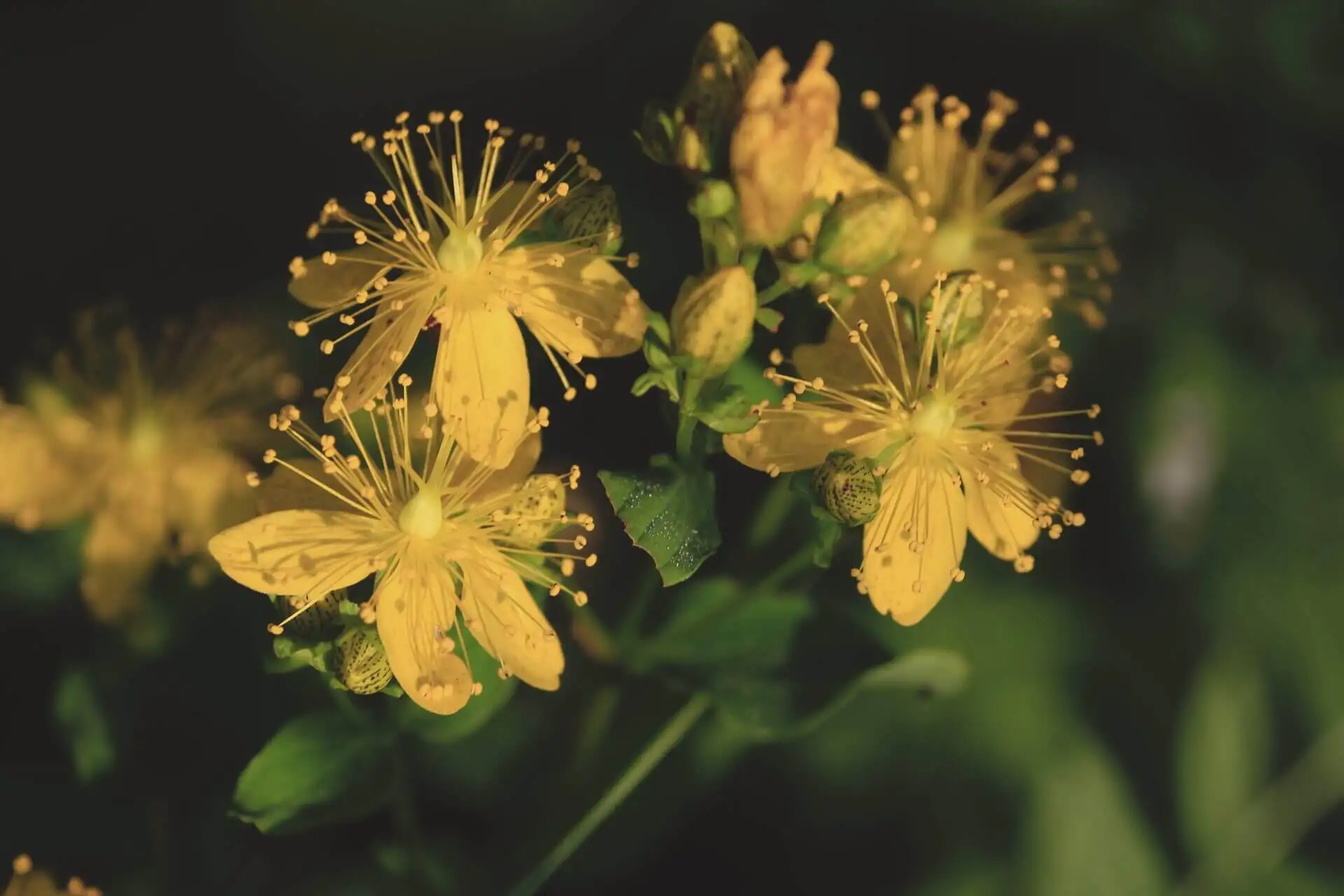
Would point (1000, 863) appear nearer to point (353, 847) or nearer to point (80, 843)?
point (353, 847)

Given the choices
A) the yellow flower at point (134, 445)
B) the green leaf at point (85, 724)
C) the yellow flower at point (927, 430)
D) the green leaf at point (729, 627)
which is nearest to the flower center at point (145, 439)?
the yellow flower at point (134, 445)

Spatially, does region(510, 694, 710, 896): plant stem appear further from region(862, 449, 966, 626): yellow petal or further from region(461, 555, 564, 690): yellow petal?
region(862, 449, 966, 626): yellow petal

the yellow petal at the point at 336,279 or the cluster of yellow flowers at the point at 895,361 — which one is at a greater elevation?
the yellow petal at the point at 336,279

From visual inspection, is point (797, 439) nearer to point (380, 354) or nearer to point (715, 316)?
point (715, 316)

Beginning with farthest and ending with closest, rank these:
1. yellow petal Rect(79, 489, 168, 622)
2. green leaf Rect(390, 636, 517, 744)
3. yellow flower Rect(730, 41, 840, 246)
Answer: yellow petal Rect(79, 489, 168, 622) → green leaf Rect(390, 636, 517, 744) → yellow flower Rect(730, 41, 840, 246)

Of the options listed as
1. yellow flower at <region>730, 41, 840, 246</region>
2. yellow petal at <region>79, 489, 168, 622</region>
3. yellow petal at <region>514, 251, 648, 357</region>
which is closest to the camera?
yellow flower at <region>730, 41, 840, 246</region>

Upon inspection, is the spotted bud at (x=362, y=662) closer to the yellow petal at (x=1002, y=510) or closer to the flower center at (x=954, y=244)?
the yellow petal at (x=1002, y=510)

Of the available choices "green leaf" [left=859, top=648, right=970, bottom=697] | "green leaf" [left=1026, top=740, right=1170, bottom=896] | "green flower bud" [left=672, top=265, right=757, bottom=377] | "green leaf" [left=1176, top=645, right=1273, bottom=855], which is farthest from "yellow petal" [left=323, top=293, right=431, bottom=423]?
"green leaf" [left=1176, top=645, right=1273, bottom=855]
